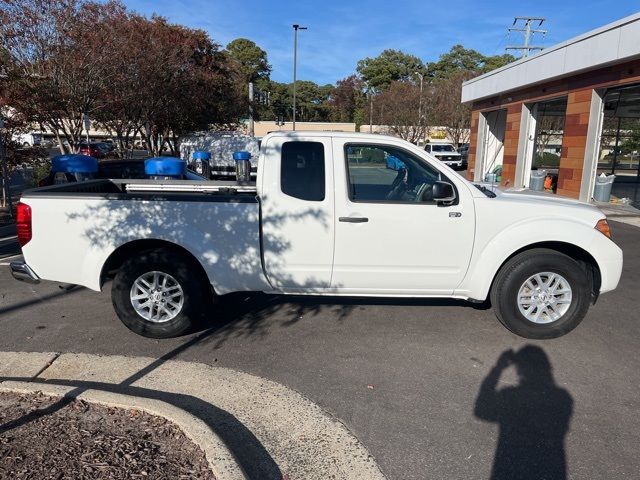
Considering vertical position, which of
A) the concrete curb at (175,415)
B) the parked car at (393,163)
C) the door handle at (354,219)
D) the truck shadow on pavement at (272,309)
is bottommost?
the truck shadow on pavement at (272,309)

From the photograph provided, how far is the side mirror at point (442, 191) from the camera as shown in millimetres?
4457

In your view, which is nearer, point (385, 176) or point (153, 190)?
point (385, 176)

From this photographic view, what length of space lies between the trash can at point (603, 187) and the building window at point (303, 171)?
46.0 ft

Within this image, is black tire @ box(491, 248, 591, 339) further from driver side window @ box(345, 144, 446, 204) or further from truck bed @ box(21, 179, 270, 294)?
truck bed @ box(21, 179, 270, 294)

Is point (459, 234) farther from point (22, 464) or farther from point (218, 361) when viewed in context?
point (22, 464)

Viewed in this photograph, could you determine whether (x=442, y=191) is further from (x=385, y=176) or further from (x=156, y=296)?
(x=156, y=296)

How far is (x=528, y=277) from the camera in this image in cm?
467

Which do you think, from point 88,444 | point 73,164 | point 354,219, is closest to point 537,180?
point 354,219

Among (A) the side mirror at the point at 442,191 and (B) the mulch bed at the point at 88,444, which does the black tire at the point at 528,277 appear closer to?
(A) the side mirror at the point at 442,191

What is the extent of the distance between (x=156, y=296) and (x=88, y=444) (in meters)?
1.87

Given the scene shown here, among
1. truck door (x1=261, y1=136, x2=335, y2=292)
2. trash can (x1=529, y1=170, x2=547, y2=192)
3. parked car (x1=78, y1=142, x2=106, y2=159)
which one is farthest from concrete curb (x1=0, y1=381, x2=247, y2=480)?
trash can (x1=529, y1=170, x2=547, y2=192)

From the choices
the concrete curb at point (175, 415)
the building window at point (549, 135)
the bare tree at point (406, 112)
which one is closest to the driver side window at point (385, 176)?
the concrete curb at point (175, 415)

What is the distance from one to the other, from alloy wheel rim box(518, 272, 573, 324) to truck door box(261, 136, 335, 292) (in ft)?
6.16

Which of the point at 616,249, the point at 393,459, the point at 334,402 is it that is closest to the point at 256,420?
the point at 334,402
